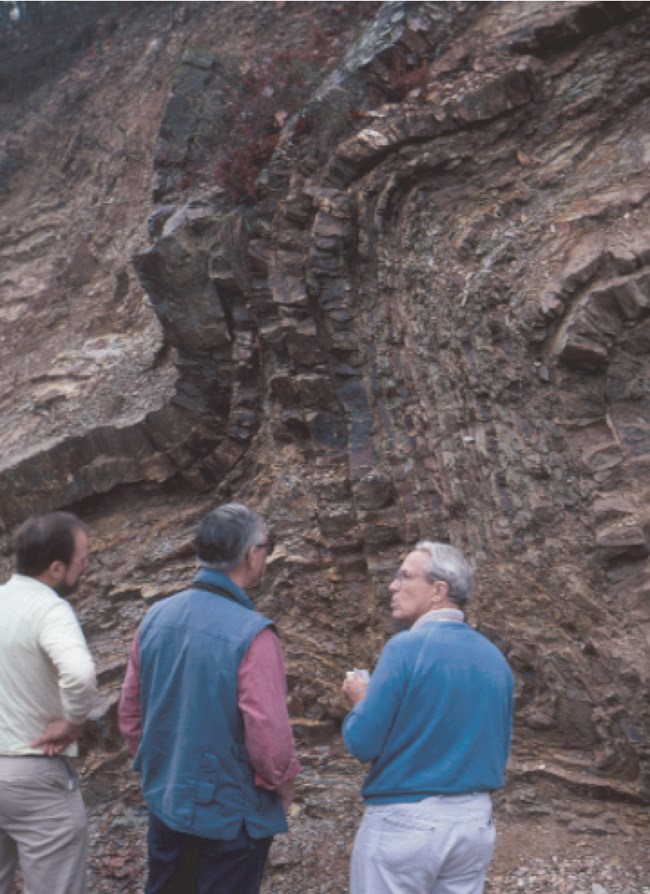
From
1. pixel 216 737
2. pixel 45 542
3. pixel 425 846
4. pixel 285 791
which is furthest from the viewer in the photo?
pixel 45 542

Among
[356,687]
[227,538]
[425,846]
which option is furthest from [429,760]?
[227,538]

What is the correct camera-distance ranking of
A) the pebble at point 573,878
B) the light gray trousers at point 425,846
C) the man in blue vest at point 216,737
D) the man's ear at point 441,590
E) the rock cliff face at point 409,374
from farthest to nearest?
the rock cliff face at point 409,374
the pebble at point 573,878
the man's ear at point 441,590
the man in blue vest at point 216,737
the light gray trousers at point 425,846

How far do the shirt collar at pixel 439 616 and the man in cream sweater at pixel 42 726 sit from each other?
48.4 inches

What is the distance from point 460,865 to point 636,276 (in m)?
3.11

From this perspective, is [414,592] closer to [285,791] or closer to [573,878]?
[285,791]

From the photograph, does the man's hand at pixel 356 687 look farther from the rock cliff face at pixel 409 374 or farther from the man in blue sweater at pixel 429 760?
the rock cliff face at pixel 409 374

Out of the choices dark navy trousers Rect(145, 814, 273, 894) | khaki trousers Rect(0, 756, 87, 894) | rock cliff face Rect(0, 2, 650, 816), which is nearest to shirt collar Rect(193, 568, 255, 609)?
dark navy trousers Rect(145, 814, 273, 894)

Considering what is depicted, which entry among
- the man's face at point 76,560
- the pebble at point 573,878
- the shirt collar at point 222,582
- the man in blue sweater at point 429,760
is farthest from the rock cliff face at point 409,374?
the man's face at point 76,560

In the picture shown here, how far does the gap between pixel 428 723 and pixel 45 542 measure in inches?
63.1

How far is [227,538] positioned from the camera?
3.36 meters

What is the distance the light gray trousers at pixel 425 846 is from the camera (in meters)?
3.03

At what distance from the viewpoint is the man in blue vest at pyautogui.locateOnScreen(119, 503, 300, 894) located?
3.17 m

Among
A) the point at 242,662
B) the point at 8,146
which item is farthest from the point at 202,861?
the point at 8,146

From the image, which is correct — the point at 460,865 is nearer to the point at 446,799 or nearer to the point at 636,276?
the point at 446,799
